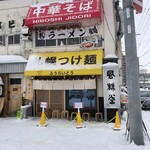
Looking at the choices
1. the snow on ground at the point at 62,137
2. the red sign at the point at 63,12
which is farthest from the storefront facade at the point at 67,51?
the snow on ground at the point at 62,137

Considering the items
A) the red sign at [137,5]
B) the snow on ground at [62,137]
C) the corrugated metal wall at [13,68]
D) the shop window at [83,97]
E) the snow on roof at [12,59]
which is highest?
the red sign at [137,5]

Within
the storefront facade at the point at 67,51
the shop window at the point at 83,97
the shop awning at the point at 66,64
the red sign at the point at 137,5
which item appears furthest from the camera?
the shop window at the point at 83,97

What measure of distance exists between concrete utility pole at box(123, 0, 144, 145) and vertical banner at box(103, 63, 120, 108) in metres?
4.95

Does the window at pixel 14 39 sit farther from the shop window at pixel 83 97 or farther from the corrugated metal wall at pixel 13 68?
the shop window at pixel 83 97

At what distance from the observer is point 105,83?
12.8 metres

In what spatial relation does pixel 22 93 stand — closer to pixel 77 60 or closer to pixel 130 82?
pixel 77 60

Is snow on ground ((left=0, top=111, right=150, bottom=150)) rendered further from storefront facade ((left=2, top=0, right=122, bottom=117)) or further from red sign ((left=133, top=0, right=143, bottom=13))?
red sign ((left=133, top=0, right=143, bottom=13))

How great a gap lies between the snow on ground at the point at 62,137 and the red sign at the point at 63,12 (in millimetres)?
6680

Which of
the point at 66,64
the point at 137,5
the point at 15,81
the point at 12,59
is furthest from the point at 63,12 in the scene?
the point at 137,5

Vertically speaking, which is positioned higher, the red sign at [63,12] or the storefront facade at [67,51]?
the red sign at [63,12]

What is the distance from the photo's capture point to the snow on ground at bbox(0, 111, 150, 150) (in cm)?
775

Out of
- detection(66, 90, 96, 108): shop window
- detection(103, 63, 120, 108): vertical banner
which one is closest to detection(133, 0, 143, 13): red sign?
detection(103, 63, 120, 108): vertical banner

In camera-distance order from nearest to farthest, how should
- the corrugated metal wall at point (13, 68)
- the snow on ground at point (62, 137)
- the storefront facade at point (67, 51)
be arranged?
the snow on ground at point (62, 137), the storefront facade at point (67, 51), the corrugated metal wall at point (13, 68)

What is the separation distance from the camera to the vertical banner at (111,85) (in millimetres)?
12500
